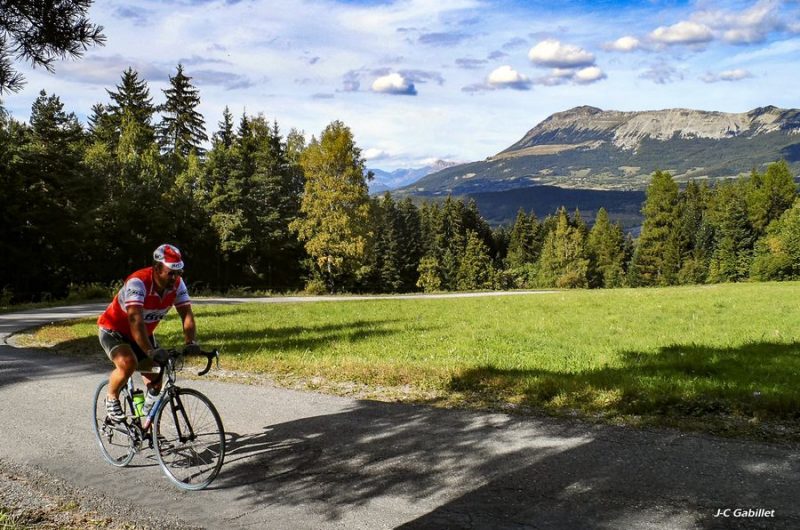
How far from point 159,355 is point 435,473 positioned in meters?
3.05

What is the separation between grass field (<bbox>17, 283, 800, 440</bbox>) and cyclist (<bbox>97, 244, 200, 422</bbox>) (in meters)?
3.82

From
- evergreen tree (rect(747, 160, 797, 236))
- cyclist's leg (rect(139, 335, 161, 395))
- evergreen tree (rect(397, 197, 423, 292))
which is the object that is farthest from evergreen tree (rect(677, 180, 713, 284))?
cyclist's leg (rect(139, 335, 161, 395))

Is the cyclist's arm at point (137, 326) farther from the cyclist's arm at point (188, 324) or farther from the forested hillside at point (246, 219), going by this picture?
the forested hillside at point (246, 219)

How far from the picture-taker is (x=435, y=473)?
217 inches

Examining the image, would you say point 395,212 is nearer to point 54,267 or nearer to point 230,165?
point 230,165

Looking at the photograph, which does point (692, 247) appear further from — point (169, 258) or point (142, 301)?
point (142, 301)

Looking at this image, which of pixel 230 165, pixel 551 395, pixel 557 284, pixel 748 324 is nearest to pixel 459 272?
pixel 557 284

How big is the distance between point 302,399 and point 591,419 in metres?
4.33

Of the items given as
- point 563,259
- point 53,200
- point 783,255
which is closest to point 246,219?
point 53,200

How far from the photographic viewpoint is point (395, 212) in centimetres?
9475

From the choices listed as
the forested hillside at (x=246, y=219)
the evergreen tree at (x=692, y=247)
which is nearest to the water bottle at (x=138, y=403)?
the forested hillside at (x=246, y=219)

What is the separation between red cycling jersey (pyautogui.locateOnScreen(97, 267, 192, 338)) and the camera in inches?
221

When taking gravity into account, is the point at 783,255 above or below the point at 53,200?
below

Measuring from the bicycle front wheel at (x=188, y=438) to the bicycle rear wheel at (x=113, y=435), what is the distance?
66 centimetres
